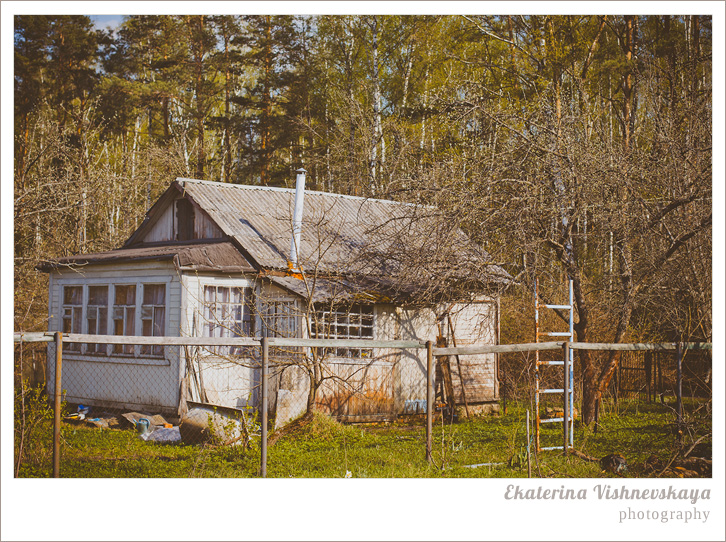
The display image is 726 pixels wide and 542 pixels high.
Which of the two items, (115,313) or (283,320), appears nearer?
(283,320)

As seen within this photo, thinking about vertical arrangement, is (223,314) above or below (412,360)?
above

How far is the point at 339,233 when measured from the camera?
14.7 meters

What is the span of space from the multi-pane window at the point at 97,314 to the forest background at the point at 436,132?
1.40 metres

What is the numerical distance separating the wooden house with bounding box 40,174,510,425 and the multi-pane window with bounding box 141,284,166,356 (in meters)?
0.03

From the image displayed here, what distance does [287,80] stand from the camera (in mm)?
24656

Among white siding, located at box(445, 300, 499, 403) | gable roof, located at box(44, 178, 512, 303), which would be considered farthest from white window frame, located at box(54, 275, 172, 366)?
white siding, located at box(445, 300, 499, 403)

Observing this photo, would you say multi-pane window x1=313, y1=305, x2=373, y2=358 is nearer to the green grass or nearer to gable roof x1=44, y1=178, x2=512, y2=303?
gable roof x1=44, y1=178, x2=512, y2=303

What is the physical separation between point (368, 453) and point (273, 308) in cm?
444

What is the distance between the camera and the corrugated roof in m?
11.0

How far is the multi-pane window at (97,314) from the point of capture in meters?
13.7

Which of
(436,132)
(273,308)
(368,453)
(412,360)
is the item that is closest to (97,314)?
(273,308)

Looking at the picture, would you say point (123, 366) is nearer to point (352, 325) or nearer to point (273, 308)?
point (273, 308)

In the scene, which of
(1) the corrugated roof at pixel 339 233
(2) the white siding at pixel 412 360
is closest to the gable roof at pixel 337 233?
(1) the corrugated roof at pixel 339 233

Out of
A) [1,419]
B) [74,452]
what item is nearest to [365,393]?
[74,452]
